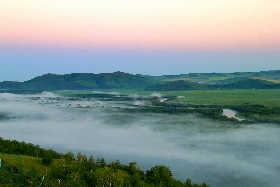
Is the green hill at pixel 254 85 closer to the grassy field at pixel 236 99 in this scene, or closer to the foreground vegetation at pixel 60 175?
the grassy field at pixel 236 99

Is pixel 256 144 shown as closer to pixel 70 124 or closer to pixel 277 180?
pixel 277 180

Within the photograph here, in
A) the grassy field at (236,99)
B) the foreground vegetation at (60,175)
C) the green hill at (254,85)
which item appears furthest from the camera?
the green hill at (254,85)

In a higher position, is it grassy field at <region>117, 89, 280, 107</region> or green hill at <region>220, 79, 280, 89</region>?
green hill at <region>220, 79, 280, 89</region>

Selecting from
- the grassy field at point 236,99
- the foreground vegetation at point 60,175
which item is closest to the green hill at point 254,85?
the grassy field at point 236,99

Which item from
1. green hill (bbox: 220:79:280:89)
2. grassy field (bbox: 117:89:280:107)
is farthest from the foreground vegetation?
green hill (bbox: 220:79:280:89)

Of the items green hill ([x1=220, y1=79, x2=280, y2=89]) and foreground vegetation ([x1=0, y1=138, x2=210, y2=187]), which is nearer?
foreground vegetation ([x1=0, y1=138, x2=210, y2=187])

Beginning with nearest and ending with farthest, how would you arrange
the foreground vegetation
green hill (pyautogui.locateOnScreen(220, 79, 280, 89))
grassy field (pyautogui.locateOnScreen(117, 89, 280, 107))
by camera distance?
1. the foreground vegetation
2. grassy field (pyautogui.locateOnScreen(117, 89, 280, 107))
3. green hill (pyautogui.locateOnScreen(220, 79, 280, 89))

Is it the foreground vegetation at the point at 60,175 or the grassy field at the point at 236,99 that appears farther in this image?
the grassy field at the point at 236,99

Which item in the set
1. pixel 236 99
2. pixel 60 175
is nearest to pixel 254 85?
pixel 236 99

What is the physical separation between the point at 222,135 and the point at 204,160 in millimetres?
16185

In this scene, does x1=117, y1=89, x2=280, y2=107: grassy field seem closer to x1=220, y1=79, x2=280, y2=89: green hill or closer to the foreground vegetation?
x1=220, y1=79, x2=280, y2=89: green hill

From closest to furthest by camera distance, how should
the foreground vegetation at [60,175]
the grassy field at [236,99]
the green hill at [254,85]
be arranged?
the foreground vegetation at [60,175], the grassy field at [236,99], the green hill at [254,85]

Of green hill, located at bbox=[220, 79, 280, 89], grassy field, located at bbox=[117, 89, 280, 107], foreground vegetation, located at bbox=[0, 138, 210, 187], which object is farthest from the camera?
green hill, located at bbox=[220, 79, 280, 89]

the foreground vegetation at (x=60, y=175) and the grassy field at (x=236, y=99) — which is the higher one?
the foreground vegetation at (x=60, y=175)
